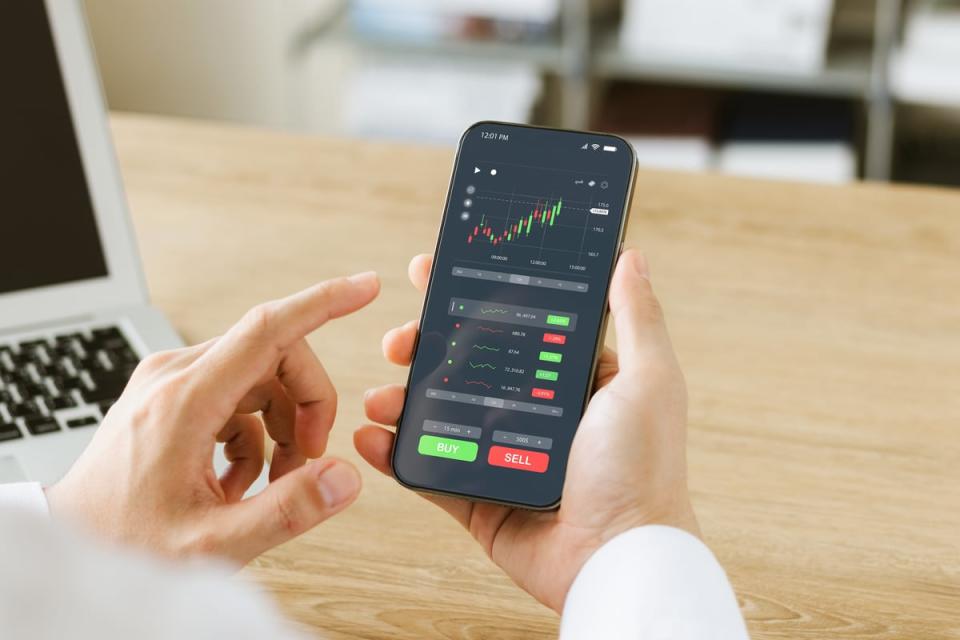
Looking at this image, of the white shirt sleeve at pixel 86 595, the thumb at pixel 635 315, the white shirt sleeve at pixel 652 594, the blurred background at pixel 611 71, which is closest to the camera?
the white shirt sleeve at pixel 86 595

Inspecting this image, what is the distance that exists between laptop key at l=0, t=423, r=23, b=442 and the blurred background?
4.63 ft

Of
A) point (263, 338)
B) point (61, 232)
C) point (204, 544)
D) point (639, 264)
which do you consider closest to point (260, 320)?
point (263, 338)

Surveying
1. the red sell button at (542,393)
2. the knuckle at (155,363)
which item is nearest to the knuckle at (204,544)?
the knuckle at (155,363)

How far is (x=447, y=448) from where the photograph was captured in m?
0.66

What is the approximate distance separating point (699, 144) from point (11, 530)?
1.87 m

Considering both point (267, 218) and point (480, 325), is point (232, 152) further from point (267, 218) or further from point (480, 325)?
point (480, 325)

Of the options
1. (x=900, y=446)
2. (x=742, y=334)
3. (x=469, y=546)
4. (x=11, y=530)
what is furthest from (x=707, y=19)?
(x=11, y=530)

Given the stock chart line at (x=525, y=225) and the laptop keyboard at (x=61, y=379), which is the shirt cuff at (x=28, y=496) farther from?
the stock chart line at (x=525, y=225)

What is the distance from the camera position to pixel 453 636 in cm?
62

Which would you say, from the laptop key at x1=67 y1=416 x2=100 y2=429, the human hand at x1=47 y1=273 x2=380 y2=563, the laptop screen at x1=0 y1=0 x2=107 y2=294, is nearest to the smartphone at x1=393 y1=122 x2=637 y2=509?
the human hand at x1=47 y1=273 x2=380 y2=563

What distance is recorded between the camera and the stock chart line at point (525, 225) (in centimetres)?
70

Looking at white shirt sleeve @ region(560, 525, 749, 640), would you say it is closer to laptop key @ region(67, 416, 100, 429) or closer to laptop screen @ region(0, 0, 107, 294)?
laptop key @ region(67, 416, 100, 429)

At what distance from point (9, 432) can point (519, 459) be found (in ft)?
1.14

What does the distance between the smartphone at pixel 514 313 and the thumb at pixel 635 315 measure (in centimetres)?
2
